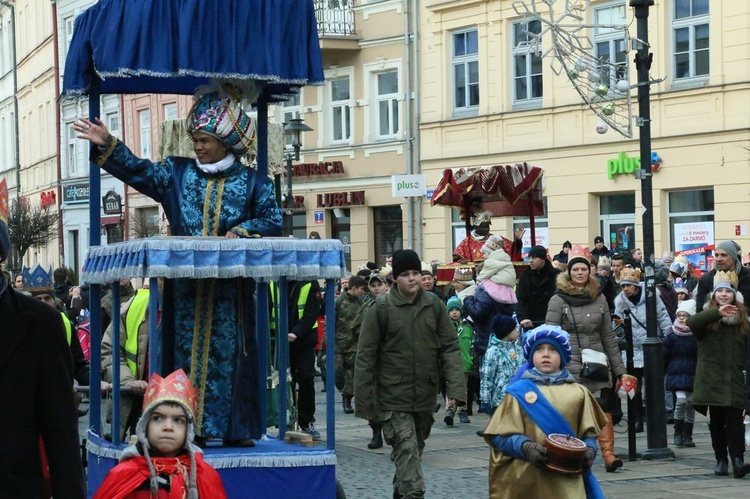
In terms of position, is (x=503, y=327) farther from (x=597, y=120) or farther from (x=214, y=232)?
(x=597, y=120)

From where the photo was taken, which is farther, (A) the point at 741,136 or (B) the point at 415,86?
(B) the point at 415,86

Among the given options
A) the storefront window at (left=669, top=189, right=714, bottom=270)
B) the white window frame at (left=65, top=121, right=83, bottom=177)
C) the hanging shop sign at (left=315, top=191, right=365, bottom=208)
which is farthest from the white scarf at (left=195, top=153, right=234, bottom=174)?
the white window frame at (left=65, top=121, right=83, bottom=177)

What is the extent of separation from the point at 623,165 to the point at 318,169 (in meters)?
10.6

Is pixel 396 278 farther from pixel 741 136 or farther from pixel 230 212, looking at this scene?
pixel 741 136

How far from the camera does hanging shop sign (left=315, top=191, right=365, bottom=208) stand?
122 ft

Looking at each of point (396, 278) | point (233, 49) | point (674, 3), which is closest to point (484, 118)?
point (674, 3)

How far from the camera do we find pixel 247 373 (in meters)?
8.07

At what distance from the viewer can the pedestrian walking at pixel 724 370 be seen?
39.5 ft

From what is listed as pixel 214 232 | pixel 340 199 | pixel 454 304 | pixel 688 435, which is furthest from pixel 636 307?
pixel 340 199

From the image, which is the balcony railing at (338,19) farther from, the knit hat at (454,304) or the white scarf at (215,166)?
the white scarf at (215,166)

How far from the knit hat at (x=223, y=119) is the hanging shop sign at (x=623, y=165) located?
21738mm

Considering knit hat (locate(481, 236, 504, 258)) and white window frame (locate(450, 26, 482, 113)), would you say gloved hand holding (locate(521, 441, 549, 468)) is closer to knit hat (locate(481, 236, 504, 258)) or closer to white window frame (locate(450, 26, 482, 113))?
knit hat (locate(481, 236, 504, 258))

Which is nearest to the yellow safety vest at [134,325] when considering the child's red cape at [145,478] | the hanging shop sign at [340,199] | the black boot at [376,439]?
the child's red cape at [145,478]

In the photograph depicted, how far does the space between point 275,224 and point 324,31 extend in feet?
97.9
